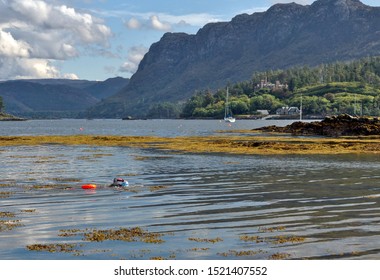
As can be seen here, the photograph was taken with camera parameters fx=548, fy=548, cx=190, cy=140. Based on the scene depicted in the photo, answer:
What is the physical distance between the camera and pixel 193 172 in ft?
182

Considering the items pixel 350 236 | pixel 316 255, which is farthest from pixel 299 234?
pixel 316 255

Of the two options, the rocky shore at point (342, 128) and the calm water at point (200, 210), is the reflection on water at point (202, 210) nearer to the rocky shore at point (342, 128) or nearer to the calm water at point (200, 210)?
the calm water at point (200, 210)

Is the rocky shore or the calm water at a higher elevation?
the rocky shore

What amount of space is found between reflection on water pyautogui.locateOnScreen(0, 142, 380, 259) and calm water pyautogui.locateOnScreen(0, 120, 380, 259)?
0.18 ft

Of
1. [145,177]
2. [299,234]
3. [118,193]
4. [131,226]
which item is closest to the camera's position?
[299,234]

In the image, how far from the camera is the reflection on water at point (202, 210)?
2341cm

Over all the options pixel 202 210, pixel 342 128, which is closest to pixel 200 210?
pixel 202 210

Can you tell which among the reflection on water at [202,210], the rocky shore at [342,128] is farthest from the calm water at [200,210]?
the rocky shore at [342,128]

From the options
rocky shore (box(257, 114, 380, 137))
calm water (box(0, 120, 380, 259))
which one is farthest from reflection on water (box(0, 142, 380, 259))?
rocky shore (box(257, 114, 380, 137))

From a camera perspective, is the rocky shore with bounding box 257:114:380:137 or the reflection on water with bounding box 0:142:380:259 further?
the rocky shore with bounding box 257:114:380:137

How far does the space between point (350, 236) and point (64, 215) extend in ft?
51.8

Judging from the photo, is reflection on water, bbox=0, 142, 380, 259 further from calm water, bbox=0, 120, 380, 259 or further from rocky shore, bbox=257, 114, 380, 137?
rocky shore, bbox=257, 114, 380, 137

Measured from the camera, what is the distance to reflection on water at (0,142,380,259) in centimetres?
2341
